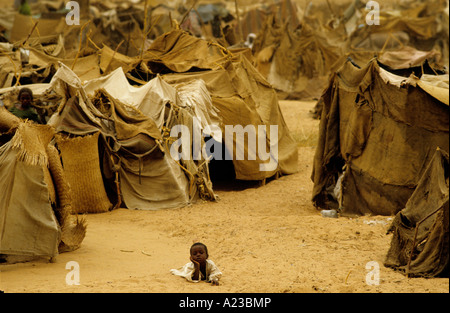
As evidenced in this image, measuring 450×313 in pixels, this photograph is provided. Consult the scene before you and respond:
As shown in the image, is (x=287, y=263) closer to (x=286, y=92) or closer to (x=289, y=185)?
(x=289, y=185)

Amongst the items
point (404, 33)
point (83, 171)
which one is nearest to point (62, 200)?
point (83, 171)

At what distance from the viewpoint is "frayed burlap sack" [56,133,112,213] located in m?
8.16

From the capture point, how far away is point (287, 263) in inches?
232

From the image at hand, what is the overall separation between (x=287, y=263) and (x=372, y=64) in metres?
3.24

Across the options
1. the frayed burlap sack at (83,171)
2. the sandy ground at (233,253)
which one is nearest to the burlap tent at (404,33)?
the sandy ground at (233,253)

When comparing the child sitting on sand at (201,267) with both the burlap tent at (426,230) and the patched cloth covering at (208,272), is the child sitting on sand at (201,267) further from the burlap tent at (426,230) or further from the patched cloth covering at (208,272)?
the burlap tent at (426,230)

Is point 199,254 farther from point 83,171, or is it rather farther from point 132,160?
point 132,160

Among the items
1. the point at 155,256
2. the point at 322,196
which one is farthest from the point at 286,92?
the point at 155,256

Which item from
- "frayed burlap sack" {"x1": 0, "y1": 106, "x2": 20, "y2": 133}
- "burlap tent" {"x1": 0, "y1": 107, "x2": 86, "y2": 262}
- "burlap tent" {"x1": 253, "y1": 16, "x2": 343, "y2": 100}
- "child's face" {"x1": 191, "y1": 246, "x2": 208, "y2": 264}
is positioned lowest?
"burlap tent" {"x1": 253, "y1": 16, "x2": 343, "y2": 100}

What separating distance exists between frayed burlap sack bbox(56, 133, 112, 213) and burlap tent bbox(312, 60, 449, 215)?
3.06 metres

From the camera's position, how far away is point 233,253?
654cm

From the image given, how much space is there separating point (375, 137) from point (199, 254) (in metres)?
3.59

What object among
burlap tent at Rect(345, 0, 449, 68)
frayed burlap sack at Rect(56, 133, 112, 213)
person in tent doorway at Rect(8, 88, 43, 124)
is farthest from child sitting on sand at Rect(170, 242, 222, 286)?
burlap tent at Rect(345, 0, 449, 68)

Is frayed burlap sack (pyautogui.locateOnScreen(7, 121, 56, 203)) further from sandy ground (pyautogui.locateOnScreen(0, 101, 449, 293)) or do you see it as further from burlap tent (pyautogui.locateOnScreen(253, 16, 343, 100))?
burlap tent (pyautogui.locateOnScreen(253, 16, 343, 100))
